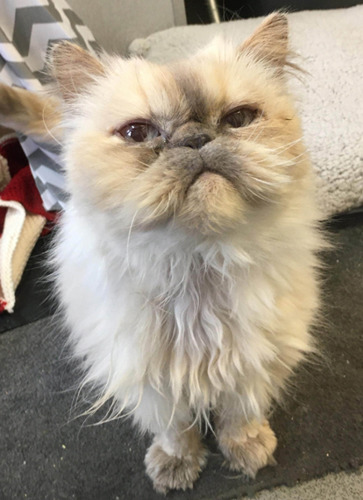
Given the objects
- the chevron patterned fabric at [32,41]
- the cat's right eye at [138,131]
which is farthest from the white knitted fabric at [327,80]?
the cat's right eye at [138,131]

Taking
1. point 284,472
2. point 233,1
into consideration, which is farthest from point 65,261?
point 233,1

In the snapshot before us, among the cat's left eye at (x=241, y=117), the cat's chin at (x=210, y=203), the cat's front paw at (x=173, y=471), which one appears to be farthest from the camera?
the cat's front paw at (x=173, y=471)

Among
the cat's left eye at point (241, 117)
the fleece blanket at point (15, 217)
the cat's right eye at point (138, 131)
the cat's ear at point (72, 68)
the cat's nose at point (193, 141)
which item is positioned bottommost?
the fleece blanket at point (15, 217)

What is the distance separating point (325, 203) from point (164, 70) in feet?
2.75

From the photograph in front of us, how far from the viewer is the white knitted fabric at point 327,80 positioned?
1333mm

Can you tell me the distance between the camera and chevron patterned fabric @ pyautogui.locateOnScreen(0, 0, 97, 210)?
1.23m

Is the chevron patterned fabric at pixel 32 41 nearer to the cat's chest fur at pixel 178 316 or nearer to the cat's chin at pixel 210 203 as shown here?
the cat's chest fur at pixel 178 316

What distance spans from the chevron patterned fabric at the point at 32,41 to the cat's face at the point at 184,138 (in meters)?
0.55

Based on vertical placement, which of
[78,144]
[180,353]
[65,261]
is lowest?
[180,353]

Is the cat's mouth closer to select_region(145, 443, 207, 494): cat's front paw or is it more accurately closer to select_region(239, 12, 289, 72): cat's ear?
select_region(239, 12, 289, 72): cat's ear

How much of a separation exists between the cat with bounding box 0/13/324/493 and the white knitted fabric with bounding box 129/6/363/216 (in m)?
0.50

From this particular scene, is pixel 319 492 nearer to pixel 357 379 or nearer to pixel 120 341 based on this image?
pixel 357 379

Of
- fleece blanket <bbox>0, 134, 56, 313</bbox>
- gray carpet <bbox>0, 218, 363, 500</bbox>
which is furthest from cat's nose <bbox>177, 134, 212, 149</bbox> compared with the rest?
fleece blanket <bbox>0, 134, 56, 313</bbox>

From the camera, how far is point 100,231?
0.66 m
